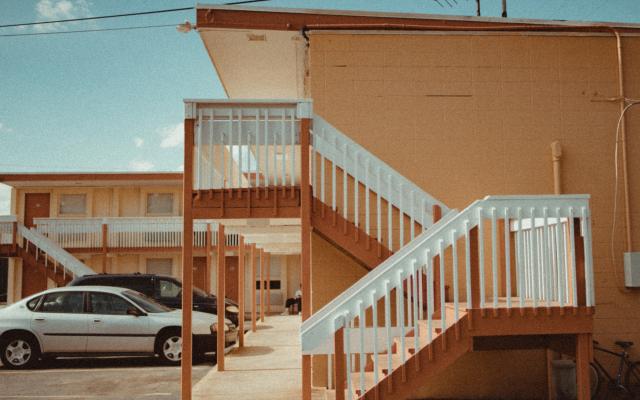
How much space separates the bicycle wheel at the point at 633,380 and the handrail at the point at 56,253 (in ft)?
49.9

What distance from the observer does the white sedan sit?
10.5 metres

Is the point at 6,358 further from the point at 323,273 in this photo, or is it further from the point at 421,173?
the point at 421,173

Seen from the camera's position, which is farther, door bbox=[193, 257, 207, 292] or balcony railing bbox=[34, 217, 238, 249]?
door bbox=[193, 257, 207, 292]

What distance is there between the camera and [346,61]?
8.54m

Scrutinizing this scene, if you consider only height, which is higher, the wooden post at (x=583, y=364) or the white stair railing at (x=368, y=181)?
the white stair railing at (x=368, y=181)

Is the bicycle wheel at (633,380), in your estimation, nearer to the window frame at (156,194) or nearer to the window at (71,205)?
the window frame at (156,194)

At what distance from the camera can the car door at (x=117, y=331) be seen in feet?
34.5

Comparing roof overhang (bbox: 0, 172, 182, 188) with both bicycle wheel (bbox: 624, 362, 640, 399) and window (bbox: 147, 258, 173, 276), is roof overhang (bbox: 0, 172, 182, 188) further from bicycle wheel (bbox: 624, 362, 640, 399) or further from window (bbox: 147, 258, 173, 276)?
bicycle wheel (bbox: 624, 362, 640, 399)

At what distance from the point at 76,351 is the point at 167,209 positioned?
48.8 feet

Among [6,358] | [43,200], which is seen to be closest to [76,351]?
[6,358]

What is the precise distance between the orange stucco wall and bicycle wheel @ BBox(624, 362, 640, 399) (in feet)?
4.38

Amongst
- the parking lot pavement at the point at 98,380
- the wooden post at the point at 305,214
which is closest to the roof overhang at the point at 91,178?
the parking lot pavement at the point at 98,380

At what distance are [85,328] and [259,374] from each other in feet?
11.0

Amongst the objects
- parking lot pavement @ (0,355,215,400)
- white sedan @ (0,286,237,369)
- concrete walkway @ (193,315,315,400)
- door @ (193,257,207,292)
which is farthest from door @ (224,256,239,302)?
white sedan @ (0,286,237,369)
